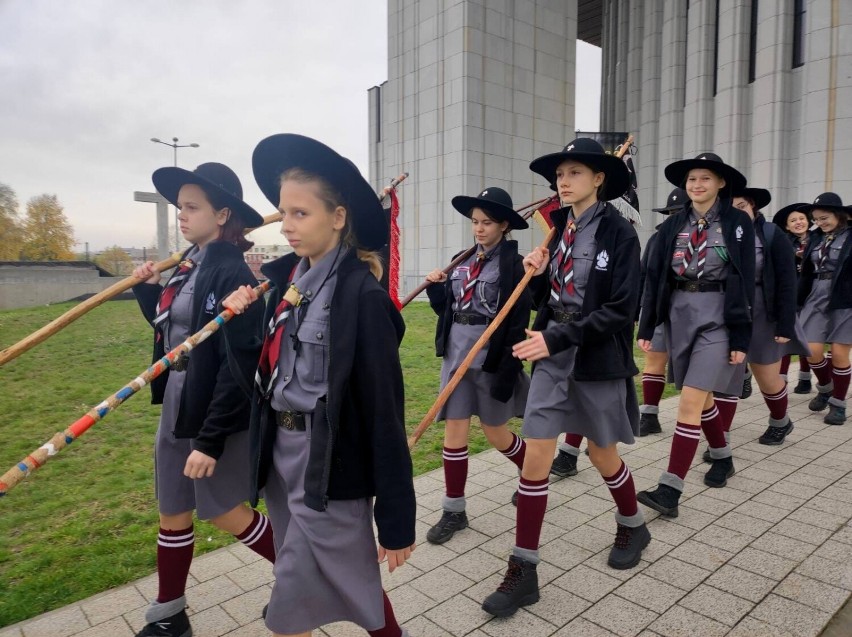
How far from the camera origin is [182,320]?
2.81 m

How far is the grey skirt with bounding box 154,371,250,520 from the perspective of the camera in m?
2.77

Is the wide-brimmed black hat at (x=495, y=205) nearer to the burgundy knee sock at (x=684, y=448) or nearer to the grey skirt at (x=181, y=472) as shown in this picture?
the burgundy knee sock at (x=684, y=448)

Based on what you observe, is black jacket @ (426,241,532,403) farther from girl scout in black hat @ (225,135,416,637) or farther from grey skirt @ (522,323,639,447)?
girl scout in black hat @ (225,135,416,637)

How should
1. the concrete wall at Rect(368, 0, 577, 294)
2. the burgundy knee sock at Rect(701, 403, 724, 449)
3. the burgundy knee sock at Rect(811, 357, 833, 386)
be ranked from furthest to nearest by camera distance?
1. the concrete wall at Rect(368, 0, 577, 294)
2. the burgundy knee sock at Rect(811, 357, 833, 386)
3. the burgundy knee sock at Rect(701, 403, 724, 449)

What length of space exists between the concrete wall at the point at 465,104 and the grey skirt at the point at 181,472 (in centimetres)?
1773

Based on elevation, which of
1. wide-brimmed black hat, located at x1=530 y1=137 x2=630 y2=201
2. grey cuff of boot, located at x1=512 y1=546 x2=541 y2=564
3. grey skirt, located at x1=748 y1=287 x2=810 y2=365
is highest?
wide-brimmed black hat, located at x1=530 y1=137 x2=630 y2=201

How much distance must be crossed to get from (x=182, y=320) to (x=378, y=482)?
138 centimetres

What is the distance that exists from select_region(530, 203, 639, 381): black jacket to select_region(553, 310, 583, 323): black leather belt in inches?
2.5

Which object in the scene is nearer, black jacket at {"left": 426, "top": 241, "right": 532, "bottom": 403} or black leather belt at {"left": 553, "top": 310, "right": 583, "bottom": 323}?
black leather belt at {"left": 553, "top": 310, "right": 583, "bottom": 323}

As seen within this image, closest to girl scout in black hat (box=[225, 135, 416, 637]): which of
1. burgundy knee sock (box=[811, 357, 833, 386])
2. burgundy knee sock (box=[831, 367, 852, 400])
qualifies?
burgundy knee sock (box=[831, 367, 852, 400])

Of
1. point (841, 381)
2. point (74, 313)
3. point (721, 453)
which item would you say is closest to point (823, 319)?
point (841, 381)

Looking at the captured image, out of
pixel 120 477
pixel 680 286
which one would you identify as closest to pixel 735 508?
pixel 680 286

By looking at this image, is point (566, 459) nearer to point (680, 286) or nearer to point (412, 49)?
point (680, 286)

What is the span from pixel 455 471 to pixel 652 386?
3.03 m
